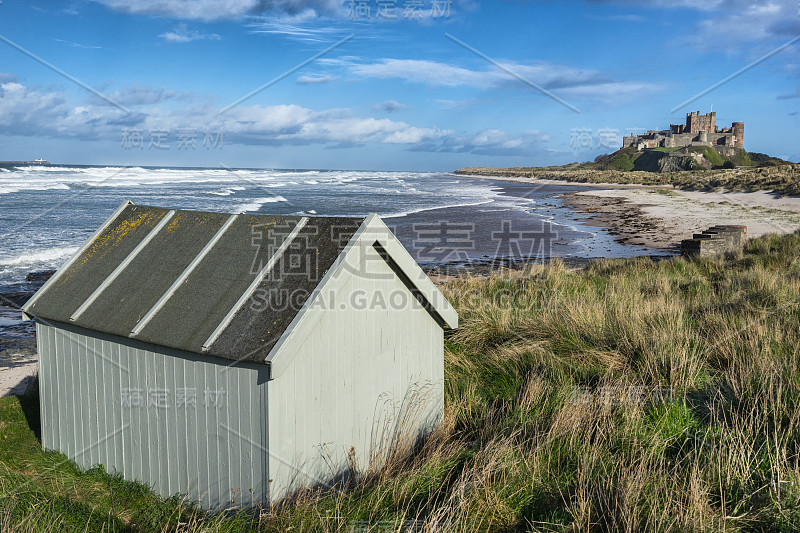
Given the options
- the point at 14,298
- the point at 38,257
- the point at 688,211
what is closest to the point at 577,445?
the point at 14,298

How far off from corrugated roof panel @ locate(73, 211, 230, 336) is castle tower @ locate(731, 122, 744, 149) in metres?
122

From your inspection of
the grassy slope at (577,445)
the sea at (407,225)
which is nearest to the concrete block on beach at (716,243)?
the sea at (407,225)

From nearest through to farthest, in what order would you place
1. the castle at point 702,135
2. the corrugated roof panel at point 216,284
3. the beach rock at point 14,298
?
1. the corrugated roof panel at point 216,284
2. the beach rock at point 14,298
3. the castle at point 702,135

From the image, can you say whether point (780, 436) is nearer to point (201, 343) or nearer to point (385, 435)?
point (385, 435)

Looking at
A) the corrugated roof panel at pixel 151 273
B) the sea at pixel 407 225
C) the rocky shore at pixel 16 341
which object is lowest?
the rocky shore at pixel 16 341

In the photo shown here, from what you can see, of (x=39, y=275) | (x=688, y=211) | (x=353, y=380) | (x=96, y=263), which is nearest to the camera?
(x=353, y=380)

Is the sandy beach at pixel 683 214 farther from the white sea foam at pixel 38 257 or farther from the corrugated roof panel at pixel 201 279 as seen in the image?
the white sea foam at pixel 38 257

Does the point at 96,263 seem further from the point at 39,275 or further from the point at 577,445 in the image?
the point at 39,275

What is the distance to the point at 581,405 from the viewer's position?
505 cm

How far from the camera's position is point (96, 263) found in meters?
5.63

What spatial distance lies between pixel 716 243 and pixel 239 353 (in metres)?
16.5

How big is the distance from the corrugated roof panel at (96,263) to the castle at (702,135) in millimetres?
114606

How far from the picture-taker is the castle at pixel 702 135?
108125 millimetres

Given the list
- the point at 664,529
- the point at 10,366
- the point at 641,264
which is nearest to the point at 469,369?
the point at 664,529
